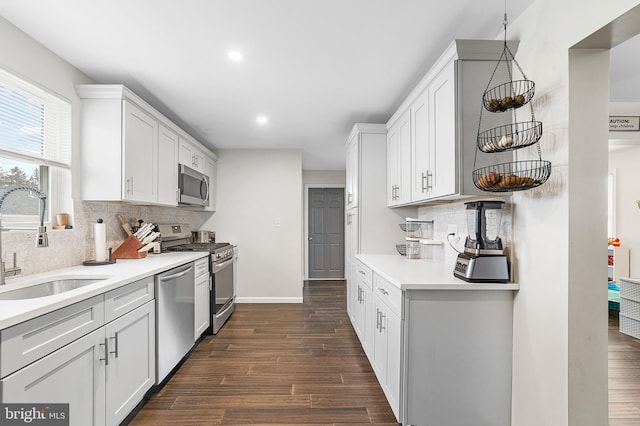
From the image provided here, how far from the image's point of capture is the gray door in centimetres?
726

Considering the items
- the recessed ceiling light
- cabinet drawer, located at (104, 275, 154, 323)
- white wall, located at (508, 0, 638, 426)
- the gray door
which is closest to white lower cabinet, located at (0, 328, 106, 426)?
cabinet drawer, located at (104, 275, 154, 323)

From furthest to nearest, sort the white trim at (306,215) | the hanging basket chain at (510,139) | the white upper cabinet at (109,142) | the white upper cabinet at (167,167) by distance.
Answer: the white trim at (306,215), the white upper cabinet at (167,167), the white upper cabinet at (109,142), the hanging basket chain at (510,139)

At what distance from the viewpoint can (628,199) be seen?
172 inches

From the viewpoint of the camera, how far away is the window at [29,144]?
6.59ft

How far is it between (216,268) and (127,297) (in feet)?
5.70

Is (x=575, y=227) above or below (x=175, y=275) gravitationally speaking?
above

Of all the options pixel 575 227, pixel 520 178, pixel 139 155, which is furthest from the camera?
pixel 139 155

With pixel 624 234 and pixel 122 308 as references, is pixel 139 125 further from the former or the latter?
pixel 624 234

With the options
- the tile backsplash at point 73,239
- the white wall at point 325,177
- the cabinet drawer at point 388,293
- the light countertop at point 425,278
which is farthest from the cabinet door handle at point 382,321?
the white wall at point 325,177

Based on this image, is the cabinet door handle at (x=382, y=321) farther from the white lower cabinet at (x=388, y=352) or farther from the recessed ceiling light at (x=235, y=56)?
the recessed ceiling light at (x=235, y=56)

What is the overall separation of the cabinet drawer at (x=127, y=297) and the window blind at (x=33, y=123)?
1.08 m

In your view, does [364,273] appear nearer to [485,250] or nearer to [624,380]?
[485,250]

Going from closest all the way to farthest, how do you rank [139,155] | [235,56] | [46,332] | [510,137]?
1. [46,332]
2. [510,137]
3. [235,56]
4. [139,155]

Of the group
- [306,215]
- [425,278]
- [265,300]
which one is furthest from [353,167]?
[306,215]
